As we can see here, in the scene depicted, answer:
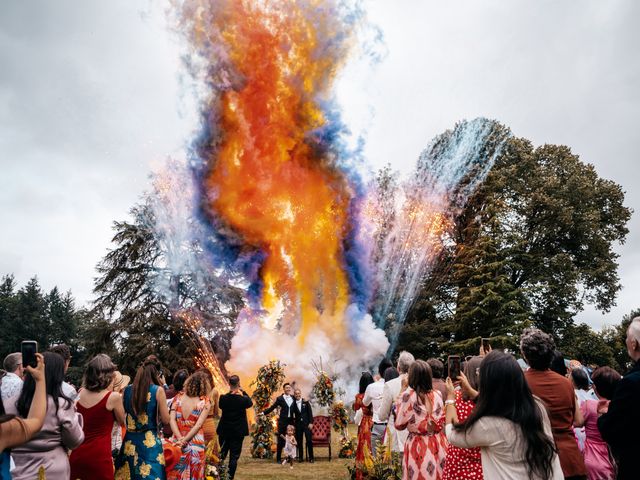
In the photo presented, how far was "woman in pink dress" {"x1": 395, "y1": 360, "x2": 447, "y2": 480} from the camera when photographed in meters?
5.60

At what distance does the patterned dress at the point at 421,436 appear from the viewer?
18.3 ft

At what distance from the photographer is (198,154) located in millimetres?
28359

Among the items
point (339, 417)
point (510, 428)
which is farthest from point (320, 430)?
point (510, 428)

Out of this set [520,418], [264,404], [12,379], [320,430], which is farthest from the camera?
[264,404]

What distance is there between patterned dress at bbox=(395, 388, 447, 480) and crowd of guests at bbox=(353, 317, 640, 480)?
11 mm

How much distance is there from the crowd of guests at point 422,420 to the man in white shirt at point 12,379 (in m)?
0.02

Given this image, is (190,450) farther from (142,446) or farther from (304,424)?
(304,424)

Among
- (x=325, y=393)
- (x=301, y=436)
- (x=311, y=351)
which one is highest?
(x=311, y=351)

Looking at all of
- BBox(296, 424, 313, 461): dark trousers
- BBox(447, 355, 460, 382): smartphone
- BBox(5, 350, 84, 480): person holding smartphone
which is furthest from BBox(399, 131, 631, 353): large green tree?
BBox(5, 350, 84, 480): person holding smartphone

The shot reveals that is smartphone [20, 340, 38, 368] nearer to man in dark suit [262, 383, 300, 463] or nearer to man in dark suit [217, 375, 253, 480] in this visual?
man in dark suit [217, 375, 253, 480]

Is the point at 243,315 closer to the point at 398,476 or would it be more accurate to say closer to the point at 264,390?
the point at 264,390

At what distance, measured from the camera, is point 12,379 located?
516 centimetres

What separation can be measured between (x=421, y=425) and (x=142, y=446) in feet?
10.6

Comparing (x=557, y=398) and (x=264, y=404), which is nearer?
(x=557, y=398)
